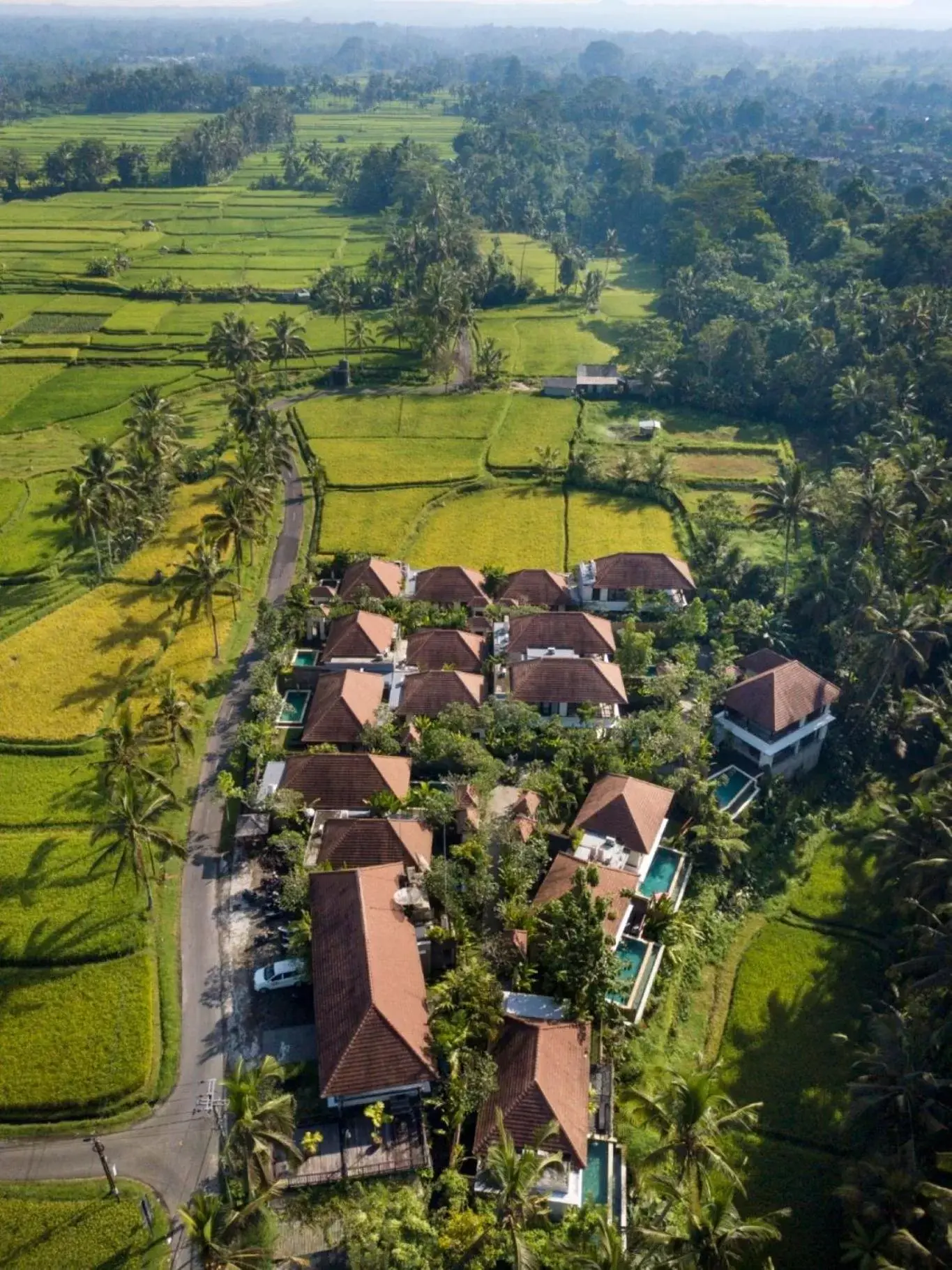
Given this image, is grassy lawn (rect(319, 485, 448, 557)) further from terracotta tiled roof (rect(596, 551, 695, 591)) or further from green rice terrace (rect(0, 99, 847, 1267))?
terracotta tiled roof (rect(596, 551, 695, 591))

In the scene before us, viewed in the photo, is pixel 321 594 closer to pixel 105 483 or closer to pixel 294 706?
pixel 294 706

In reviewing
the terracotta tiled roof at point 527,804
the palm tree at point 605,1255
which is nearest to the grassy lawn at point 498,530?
the terracotta tiled roof at point 527,804

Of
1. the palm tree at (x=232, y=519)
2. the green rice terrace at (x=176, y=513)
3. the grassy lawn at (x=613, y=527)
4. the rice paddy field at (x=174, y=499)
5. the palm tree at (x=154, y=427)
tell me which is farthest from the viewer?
the palm tree at (x=154, y=427)

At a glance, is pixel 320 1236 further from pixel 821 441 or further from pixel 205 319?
pixel 205 319

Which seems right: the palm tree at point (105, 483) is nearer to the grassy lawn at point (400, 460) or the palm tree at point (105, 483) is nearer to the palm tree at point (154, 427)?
the palm tree at point (154, 427)

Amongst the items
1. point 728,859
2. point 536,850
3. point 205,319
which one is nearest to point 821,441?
point 728,859

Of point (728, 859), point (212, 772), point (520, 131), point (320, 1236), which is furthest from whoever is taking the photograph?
point (520, 131)
